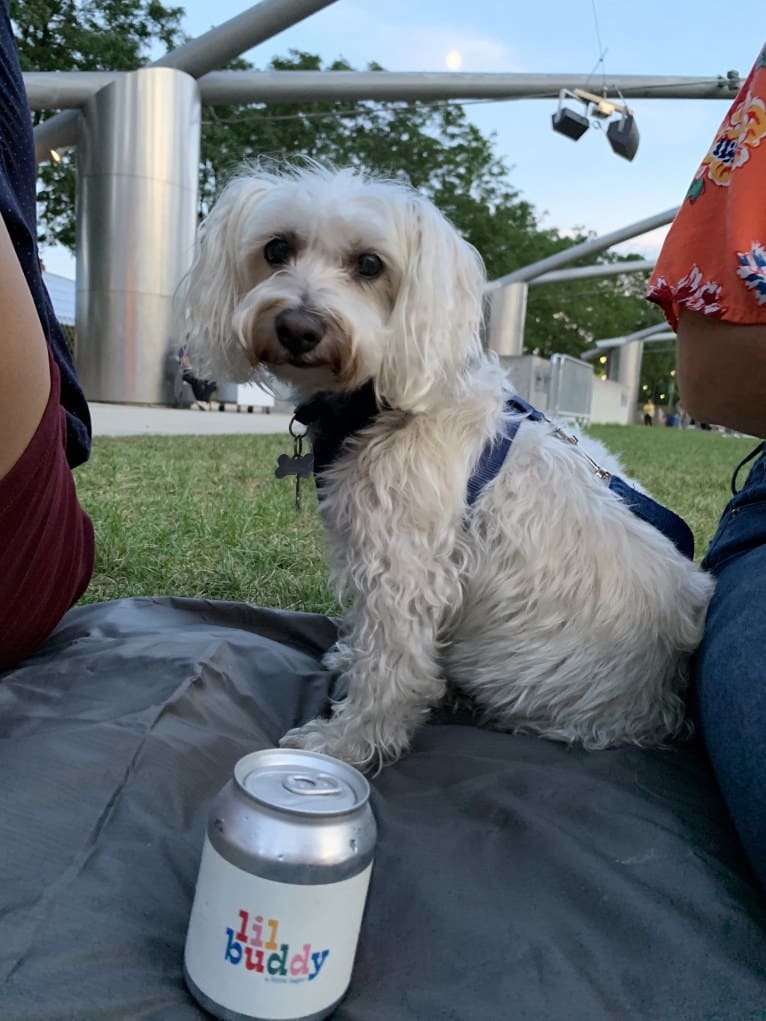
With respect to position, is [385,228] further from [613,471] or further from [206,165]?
[206,165]

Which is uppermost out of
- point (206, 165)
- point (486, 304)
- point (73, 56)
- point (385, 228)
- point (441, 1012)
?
point (73, 56)

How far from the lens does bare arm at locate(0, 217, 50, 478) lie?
5.02 feet

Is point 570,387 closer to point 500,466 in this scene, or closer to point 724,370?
point 500,466

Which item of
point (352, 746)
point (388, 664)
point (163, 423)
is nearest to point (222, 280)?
point (388, 664)

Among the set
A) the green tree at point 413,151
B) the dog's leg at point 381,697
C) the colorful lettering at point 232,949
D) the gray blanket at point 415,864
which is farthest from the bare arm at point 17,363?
the green tree at point 413,151

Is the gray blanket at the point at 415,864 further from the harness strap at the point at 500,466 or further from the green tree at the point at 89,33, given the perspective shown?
the green tree at the point at 89,33

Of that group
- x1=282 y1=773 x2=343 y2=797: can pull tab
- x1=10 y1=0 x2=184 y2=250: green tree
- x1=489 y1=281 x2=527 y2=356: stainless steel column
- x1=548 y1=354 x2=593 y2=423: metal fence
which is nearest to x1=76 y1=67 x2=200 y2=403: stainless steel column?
x1=10 y1=0 x2=184 y2=250: green tree

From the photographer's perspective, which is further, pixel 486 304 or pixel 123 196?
pixel 123 196

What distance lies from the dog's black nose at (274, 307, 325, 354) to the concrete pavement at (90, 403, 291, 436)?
7777 millimetres

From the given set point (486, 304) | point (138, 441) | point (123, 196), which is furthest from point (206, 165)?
point (486, 304)

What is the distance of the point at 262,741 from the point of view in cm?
194

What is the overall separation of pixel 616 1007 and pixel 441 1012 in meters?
0.26

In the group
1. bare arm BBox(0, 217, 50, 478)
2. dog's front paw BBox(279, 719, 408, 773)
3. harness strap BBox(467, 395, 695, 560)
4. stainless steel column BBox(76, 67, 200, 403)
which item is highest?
stainless steel column BBox(76, 67, 200, 403)

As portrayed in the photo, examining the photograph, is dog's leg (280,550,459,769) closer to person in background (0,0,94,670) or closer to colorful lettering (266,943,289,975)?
person in background (0,0,94,670)
